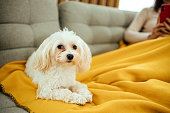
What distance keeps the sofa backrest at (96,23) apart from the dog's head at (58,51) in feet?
1.74

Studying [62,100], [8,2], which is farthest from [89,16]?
[62,100]

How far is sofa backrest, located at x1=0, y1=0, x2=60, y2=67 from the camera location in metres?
1.04

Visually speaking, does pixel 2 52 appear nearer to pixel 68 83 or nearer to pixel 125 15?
pixel 68 83

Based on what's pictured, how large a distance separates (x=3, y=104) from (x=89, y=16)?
1.14m

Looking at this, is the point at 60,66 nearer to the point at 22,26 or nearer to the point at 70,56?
the point at 70,56

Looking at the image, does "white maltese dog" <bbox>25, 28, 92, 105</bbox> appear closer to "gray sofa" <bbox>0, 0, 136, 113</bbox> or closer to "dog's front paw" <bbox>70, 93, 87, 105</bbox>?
"dog's front paw" <bbox>70, 93, 87, 105</bbox>

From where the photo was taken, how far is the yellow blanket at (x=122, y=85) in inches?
28.9

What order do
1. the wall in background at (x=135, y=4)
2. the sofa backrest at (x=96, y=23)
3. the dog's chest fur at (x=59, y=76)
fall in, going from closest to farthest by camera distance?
the dog's chest fur at (x=59, y=76)
the sofa backrest at (x=96, y=23)
the wall in background at (x=135, y=4)

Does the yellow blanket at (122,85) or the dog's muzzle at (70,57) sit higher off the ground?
the dog's muzzle at (70,57)

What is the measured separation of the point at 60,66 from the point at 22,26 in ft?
1.53

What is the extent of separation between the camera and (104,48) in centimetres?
171

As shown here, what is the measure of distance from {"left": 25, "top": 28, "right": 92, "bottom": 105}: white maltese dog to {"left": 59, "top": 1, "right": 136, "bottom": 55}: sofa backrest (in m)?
0.53

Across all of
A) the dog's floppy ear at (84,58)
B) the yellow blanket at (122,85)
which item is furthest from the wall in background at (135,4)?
the dog's floppy ear at (84,58)

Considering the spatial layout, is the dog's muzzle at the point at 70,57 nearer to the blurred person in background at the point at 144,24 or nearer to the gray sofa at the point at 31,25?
the gray sofa at the point at 31,25
